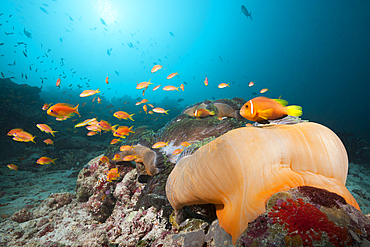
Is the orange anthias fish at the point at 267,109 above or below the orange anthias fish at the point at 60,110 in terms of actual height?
below

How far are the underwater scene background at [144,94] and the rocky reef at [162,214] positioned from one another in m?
0.03

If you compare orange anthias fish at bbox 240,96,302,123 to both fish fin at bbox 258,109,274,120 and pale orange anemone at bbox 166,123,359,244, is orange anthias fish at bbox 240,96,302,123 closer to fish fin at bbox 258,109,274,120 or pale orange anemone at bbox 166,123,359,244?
fish fin at bbox 258,109,274,120

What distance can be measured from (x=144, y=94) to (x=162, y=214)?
57.7 metres

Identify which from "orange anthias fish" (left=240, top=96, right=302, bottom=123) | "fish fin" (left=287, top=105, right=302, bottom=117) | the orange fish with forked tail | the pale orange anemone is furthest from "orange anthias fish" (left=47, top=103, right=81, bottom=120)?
"fish fin" (left=287, top=105, right=302, bottom=117)

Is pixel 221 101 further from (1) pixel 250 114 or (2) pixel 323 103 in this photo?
(2) pixel 323 103

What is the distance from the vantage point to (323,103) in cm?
3716

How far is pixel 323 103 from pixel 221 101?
4758 centimetres

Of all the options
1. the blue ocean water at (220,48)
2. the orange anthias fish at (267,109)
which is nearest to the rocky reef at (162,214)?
the orange anthias fish at (267,109)

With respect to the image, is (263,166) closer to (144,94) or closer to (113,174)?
(113,174)

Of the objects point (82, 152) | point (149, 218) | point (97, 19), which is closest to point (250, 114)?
point (149, 218)

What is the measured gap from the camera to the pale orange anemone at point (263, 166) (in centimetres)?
97

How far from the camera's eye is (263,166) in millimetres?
1087

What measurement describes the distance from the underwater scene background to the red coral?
0.11ft

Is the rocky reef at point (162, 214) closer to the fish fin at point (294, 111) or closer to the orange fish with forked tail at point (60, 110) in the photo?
the fish fin at point (294, 111)
